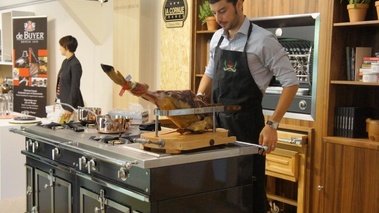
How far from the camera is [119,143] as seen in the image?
237cm

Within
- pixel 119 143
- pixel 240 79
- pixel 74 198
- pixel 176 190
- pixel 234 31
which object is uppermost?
pixel 234 31

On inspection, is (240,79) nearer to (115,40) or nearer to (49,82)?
(115,40)

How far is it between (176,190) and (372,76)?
1.74m

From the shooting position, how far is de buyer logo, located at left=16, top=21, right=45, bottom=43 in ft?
23.7

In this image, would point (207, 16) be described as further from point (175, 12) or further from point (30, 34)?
point (30, 34)

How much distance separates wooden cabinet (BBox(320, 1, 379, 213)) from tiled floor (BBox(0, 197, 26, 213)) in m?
2.56

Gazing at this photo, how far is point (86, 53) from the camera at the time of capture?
6.55m

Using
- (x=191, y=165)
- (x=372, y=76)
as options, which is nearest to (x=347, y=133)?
(x=372, y=76)

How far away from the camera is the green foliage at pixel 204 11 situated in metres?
4.29

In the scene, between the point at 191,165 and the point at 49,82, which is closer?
the point at 191,165

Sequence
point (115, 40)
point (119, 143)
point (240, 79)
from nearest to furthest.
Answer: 1. point (119, 143)
2. point (240, 79)
3. point (115, 40)

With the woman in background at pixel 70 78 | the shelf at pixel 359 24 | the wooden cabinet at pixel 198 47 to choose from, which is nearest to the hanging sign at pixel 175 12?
the wooden cabinet at pixel 198 47

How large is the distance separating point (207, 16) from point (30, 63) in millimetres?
4016

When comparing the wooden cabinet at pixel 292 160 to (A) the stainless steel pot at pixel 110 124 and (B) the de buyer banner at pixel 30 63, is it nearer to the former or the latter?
(A) the stainless steel pot at pixel 110 124
